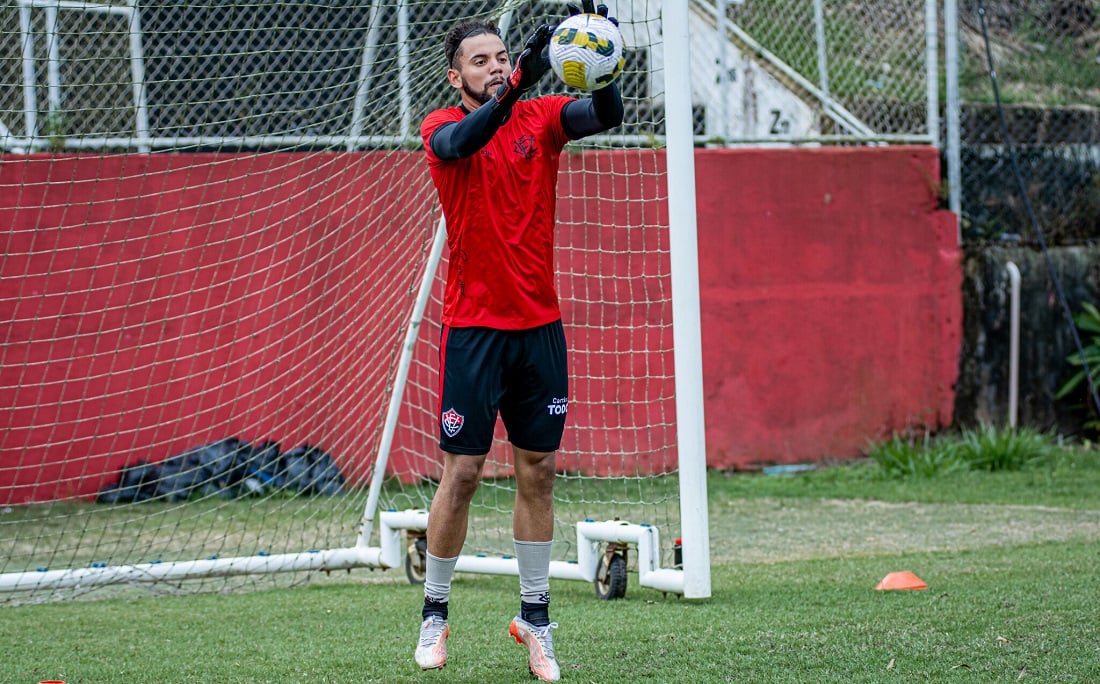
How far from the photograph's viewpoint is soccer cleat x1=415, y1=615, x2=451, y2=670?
3711 mm

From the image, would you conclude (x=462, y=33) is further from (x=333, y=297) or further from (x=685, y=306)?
(x=333, y=297)

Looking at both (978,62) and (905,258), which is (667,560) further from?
(978,62)

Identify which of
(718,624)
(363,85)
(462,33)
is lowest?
(718,624)

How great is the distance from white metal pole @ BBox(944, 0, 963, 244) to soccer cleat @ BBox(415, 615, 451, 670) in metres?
7.81

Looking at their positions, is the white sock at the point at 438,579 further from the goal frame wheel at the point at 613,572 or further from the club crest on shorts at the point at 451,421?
the goal frame wheel at the point at 613,572

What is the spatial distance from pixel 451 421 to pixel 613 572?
5.89 feet

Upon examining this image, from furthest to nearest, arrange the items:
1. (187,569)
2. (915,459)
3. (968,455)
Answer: (968,455), (915,459), (187,569)

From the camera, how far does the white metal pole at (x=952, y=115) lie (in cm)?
1036

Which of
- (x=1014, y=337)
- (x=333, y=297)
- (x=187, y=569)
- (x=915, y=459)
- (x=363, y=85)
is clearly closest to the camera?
(x=187, y=569)

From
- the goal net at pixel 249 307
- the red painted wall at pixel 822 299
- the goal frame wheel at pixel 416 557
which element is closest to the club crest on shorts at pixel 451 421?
the goal frame wheel at pixel 416 557

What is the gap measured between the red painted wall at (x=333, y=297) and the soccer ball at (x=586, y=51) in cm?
267

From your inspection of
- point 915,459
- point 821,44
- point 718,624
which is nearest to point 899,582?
point 718,624

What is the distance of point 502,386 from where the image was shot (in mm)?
3795

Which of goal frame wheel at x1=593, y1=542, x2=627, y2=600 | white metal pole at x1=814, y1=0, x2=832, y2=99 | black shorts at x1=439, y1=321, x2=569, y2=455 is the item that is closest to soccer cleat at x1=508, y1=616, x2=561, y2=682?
black shorts at x1=439, y1=321, x2=569, y2=455
